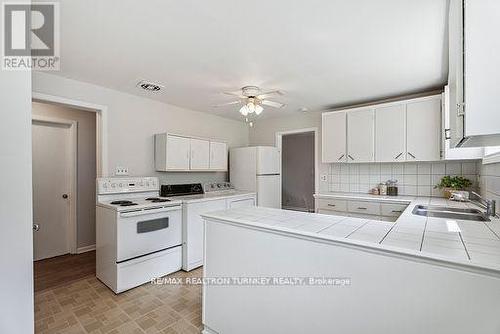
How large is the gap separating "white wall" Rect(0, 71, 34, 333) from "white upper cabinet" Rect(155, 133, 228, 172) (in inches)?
86.8

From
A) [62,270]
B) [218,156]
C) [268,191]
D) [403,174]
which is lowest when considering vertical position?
[62,270]

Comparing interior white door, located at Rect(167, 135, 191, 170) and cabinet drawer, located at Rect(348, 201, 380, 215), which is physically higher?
interior white door, located at Rect(167, 135, 191, 170)

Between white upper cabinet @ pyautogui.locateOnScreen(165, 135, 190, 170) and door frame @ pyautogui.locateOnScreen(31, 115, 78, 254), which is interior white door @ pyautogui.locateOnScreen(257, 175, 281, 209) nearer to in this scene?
white upper cabinet @ pyautogui.locateOnScreen(165, 135, 190, 170)

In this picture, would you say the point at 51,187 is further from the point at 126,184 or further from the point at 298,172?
the point at 298,172

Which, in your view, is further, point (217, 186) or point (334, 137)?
point (217, 186)

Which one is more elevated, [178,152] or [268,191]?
[178,152]

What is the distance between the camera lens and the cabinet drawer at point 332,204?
3.47 meters

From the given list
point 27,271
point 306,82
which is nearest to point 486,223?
point 306,82

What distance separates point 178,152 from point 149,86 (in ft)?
3.21

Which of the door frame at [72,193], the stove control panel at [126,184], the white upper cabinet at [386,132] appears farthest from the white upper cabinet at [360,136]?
the door frame at [72,193]

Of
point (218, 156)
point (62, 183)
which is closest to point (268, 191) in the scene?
point (218, 156)

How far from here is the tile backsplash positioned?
3.12 m

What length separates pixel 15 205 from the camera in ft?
3.86

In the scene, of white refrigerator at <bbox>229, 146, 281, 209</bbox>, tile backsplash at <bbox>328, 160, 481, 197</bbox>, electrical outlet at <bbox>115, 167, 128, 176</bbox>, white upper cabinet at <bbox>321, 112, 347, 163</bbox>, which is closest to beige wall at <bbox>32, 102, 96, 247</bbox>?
electrical outlet at <bbox>115, 167, 128, 176</bbox>
